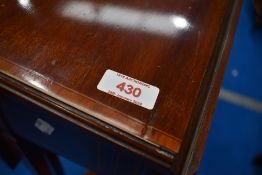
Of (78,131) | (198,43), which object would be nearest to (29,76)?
(78,131)

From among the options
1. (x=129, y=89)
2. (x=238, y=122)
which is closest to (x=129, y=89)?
(x=129, y=89)

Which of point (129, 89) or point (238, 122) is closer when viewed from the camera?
point (129, 89)

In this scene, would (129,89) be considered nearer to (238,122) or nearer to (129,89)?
(129,89)

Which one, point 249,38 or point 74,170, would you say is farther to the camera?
point 249,38

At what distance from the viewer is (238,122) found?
146 centimetres

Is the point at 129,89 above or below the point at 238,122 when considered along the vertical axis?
below

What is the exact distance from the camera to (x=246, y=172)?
129cm

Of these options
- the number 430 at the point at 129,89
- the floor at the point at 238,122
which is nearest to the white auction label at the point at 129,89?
the number 430 at the point at 129,89

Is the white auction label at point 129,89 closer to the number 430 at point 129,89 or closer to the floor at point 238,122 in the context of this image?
the number 430 at point 129,89

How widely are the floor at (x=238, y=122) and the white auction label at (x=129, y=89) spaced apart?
87 centimetres

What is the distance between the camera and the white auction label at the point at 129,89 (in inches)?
20.2

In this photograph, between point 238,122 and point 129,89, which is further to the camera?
point 238,122

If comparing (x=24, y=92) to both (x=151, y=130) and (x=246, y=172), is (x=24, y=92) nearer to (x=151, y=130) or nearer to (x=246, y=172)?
(x=151, y=130)

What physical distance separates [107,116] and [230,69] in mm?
1381
